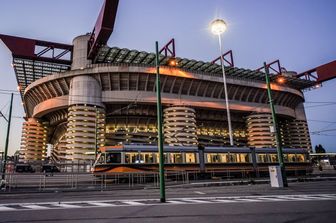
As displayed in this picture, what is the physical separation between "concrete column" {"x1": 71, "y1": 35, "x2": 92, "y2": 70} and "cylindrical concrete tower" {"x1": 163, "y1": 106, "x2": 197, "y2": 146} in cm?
1743

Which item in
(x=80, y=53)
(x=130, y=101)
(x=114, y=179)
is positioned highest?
(x=80, y=53)

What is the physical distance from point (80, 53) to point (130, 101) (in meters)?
12.7

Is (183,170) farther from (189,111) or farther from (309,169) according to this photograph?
(189,111)

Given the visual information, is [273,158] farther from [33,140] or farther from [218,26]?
[33,140]

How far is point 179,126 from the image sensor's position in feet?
155

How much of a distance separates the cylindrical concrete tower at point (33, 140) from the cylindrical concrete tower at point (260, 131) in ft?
152

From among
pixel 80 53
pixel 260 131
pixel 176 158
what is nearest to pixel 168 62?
pixel 80 53

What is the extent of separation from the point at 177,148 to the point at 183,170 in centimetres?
226

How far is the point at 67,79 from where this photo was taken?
44906 millimetres

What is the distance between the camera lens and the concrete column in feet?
149

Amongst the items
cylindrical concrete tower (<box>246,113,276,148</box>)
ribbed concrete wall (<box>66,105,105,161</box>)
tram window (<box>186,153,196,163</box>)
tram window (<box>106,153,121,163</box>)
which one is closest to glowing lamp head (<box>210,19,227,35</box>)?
tram window (<box>186,153,196,163</box>)

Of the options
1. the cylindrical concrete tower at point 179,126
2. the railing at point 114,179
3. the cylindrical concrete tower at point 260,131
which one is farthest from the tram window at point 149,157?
the cylindrical concrete tower at point 260,131

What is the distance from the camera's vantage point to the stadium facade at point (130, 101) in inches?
1705

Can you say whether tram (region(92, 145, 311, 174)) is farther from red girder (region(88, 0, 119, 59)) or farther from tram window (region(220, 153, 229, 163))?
red girder (region(88, 0, 119, 59))
